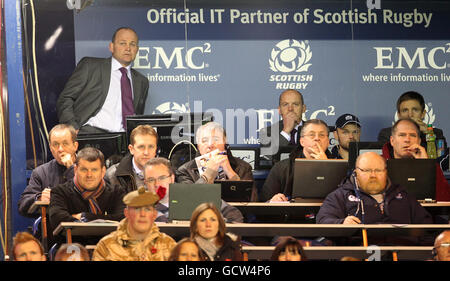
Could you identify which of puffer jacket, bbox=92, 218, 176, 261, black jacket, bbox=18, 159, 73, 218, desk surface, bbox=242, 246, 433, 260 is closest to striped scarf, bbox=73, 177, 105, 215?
black jacket, bbox=18, 159, 73, 218

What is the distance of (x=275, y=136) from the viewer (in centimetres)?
A: 802

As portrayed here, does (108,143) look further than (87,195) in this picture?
Yes

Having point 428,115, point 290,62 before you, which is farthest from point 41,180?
point 428,115

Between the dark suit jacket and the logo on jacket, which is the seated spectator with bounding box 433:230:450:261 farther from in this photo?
the dark suit jacket

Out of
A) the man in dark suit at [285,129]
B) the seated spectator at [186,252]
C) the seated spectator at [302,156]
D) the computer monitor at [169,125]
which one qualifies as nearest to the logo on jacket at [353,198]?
the seated spectator at [302,156]

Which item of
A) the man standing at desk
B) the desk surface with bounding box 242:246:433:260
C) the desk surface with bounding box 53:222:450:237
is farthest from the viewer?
the man standing at desk

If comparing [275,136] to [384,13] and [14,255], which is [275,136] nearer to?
[384,13]

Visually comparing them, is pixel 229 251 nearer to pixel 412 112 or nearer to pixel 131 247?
pixel 131 247

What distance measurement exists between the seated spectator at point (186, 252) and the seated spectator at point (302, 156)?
1.60 meters

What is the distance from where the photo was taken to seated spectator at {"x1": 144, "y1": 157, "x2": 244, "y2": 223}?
6500mm

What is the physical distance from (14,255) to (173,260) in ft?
3.55

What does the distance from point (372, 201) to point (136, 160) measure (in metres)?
1.96

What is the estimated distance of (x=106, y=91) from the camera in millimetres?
8070
